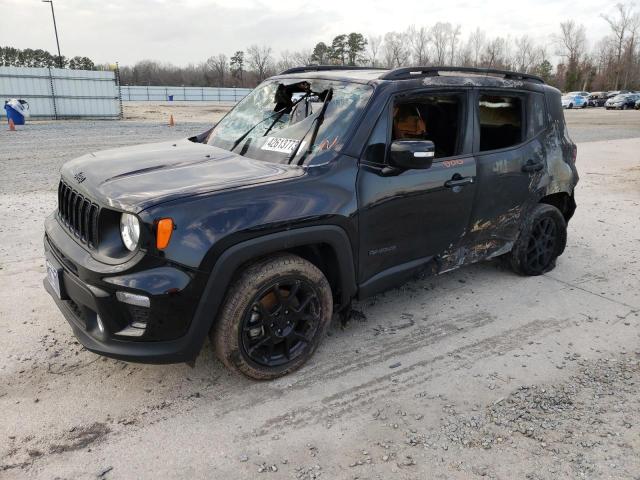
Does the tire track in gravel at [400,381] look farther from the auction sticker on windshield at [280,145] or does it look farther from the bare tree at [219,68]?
the bare tree at [219,68]

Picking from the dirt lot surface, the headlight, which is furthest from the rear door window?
the headlight

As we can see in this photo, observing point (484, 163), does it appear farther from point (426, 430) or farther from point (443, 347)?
point (426, 430)

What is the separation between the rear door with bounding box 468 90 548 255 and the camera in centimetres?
406

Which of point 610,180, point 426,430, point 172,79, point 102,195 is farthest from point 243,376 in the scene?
point 172,79

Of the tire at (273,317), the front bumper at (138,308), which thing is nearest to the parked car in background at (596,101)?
the tire at (273,317)

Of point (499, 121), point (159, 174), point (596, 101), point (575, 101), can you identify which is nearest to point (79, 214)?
point (159, 174)

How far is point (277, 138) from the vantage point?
3594mm

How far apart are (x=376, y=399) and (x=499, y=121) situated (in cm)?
260

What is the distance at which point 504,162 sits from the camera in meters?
4.19

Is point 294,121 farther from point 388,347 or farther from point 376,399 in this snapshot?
point 376,399

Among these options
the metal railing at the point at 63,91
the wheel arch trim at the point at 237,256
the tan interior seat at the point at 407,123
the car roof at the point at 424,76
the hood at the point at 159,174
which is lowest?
the wheel arch trim at the point at 237,256

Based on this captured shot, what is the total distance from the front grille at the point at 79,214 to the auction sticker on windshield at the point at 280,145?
124cm

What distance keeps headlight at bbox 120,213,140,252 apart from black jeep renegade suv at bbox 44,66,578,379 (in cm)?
1

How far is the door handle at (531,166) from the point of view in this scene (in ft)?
14.4
